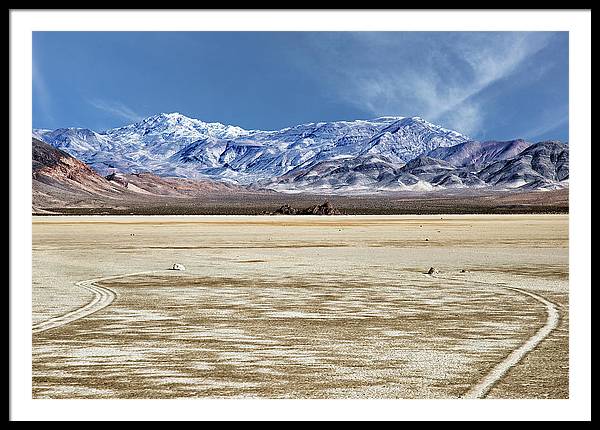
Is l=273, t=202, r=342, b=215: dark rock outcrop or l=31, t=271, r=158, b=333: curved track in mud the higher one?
l=273, t=202, r=342, b=215: dark rock outcrop

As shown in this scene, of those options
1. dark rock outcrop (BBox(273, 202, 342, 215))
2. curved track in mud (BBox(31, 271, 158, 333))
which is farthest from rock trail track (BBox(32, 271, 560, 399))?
dark rock outcrop (BBox(273, 202, 342, 215))

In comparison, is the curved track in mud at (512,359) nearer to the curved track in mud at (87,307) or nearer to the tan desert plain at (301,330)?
the tan desert plain at (301,330)

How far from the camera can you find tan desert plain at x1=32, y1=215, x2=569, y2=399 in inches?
Answer: 319

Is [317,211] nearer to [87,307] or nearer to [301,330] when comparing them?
[87,307]

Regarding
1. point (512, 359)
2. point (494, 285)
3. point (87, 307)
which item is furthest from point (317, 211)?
point (512, 359)

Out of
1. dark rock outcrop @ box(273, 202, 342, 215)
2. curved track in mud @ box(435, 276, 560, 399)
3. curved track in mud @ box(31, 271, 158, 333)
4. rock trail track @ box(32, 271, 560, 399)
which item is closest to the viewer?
curved track in mud @ box(435, 276, 560, 399)

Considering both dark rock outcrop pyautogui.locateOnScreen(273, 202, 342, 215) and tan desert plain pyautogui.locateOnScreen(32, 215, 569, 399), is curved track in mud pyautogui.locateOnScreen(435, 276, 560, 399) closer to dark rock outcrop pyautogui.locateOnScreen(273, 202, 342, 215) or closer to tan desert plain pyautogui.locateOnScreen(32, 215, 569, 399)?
tan desert plain pyautogui.locateOnScreen(32, 215, 569, 399)

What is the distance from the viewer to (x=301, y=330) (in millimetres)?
11195

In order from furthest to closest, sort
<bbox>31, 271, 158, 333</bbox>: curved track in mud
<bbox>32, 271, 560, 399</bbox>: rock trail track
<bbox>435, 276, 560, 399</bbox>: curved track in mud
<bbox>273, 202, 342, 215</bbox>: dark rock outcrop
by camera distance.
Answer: <bbox>273, 202, 342, 215</bbox>: dark rock outcrop, <bbox>31, 271, 158, 333</bbox>: curved track in mud, <bbox>32, 271, 560, 399</bbox>: rock trail track, <bbox>435, 276, 560, 399</bbox>: curved track in mud

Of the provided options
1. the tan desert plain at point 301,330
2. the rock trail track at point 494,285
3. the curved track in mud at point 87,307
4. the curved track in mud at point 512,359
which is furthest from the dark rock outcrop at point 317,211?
the curved track in mud at point 512,359

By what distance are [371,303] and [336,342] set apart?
12.8 feet

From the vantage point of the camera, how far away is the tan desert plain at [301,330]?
809 centimetres
